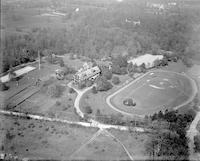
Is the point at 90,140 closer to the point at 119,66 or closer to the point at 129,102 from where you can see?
the point at 129,102

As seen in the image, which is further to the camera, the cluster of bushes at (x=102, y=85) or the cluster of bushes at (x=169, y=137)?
the cluster of bushes at (x=102, y=85)

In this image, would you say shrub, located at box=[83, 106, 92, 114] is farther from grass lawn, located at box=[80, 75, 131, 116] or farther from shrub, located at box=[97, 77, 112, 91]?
shrub, located at box=[97, 77, 112, 91]

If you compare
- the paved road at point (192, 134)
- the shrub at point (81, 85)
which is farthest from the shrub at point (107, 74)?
the paved road at point (192, 134)

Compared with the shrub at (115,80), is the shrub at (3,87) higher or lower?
lower

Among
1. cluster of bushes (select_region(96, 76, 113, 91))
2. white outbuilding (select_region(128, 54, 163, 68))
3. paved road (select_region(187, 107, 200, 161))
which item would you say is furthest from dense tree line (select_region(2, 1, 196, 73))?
paved road (select_region(187, 107, 200, 161))

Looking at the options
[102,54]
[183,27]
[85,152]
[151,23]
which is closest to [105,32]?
[102,54]

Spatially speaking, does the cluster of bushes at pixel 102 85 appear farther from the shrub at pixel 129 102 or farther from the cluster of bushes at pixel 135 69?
the cluster of bushes at pixel 135 69
